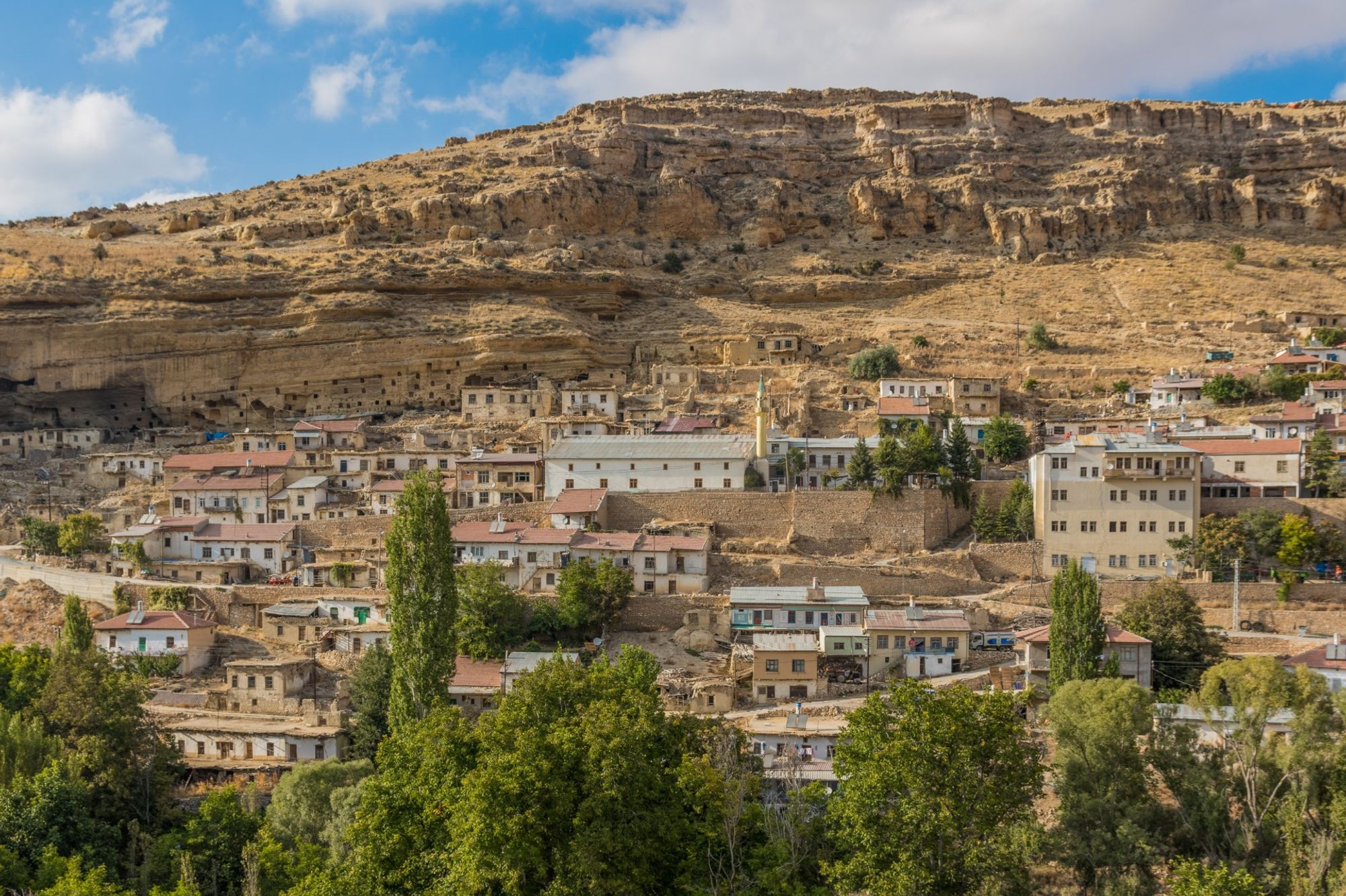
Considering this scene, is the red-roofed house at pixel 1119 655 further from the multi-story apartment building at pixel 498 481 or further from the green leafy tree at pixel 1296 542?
the multi-story apartment building at pixel 498 481

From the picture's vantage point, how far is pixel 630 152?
268ft

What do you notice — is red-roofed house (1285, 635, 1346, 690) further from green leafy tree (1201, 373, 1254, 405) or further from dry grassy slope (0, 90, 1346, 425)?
dry grassy slope (0, 90, 1346, 425)

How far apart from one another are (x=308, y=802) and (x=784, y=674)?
12182 millimetres

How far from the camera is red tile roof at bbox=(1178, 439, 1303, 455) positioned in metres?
41.1

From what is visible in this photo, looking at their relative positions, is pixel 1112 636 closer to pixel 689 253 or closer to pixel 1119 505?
pixel 1119 505

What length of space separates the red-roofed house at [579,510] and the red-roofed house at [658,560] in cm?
203

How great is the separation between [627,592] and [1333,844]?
19.4 meters

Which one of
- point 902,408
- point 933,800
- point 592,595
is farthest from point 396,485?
point 933,800

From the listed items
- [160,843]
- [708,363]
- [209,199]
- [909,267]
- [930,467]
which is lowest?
[160,843]

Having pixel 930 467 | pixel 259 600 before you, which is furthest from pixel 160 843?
pixel 930 467

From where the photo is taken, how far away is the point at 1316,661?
30.8m

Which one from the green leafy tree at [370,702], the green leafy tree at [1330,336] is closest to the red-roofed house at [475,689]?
the green leafy tree at [370,702]

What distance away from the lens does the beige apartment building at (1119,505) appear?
1526 inches

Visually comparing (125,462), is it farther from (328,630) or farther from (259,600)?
(328,630)
